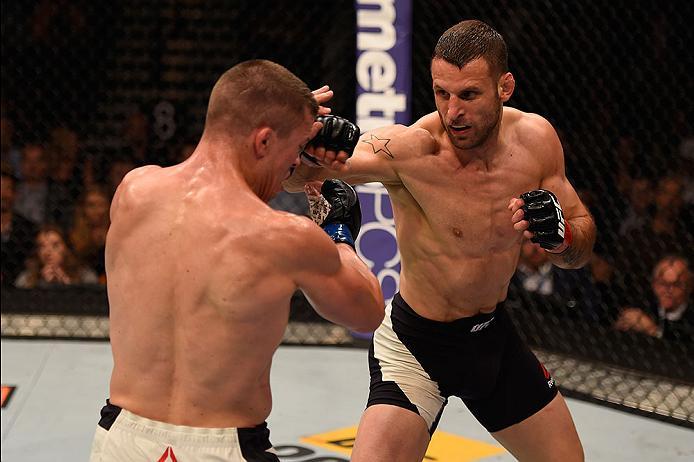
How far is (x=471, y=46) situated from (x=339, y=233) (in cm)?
68

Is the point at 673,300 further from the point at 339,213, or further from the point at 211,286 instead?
the point at 211,286

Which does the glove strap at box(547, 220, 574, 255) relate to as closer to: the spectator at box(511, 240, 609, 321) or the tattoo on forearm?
the tattoo on forearm

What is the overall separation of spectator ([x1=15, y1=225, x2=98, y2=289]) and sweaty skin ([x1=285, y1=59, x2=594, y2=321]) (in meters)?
3.09

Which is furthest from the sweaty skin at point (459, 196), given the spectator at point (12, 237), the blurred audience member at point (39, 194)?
the blurred audience member at point (39, 194)

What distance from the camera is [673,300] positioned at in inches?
173

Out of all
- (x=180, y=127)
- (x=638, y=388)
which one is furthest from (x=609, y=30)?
(x=180, y=127)

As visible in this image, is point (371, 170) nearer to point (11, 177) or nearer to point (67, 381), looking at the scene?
point (67, 381)

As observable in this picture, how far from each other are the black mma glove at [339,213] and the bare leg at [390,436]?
1.69 ft

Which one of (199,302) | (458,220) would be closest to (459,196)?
(458,220)

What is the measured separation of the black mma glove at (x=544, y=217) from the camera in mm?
2270

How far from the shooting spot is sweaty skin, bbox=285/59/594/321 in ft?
8.29

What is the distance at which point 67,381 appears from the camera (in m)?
4.32

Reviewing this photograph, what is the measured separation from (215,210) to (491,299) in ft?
3.45

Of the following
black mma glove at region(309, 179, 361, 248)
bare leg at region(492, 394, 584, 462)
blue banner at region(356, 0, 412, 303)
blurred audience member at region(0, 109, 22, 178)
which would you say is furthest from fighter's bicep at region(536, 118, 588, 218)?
blurred audience member at region(0, 109, 22, 178)
